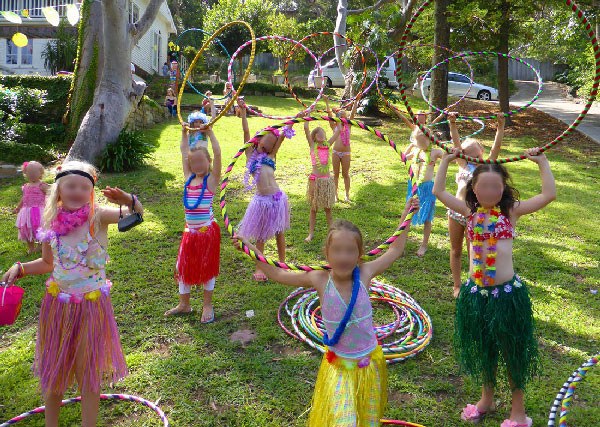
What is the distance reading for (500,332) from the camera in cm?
333

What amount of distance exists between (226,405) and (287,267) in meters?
1.27

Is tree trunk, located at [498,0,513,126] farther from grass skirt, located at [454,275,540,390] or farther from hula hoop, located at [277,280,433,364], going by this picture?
grass skirt, located at [454,275,540,390]

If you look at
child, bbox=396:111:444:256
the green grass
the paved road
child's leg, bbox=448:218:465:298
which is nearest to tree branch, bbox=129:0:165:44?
the green grass

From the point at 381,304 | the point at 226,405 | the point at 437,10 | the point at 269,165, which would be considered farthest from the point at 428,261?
the point at 437,10

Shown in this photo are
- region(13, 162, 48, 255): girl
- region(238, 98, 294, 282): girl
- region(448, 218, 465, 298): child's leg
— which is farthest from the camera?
region(13, 162, 48, 255): girl

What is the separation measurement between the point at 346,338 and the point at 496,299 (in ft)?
3.86

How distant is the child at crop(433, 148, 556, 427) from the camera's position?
3340mm

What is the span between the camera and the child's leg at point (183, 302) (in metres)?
5.00

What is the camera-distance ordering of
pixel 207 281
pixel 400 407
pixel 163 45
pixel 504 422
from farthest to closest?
pixel 163 45 → pixel 207 281 → pixel 400 407 → pixel 504 422

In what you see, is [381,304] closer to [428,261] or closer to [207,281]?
[428,261]

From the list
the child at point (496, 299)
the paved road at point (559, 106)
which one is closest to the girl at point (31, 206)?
the child at point (496, 299)

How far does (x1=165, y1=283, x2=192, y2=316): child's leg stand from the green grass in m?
0.11

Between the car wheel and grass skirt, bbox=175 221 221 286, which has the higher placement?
the car wheel

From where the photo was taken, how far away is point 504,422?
344 centimetres
